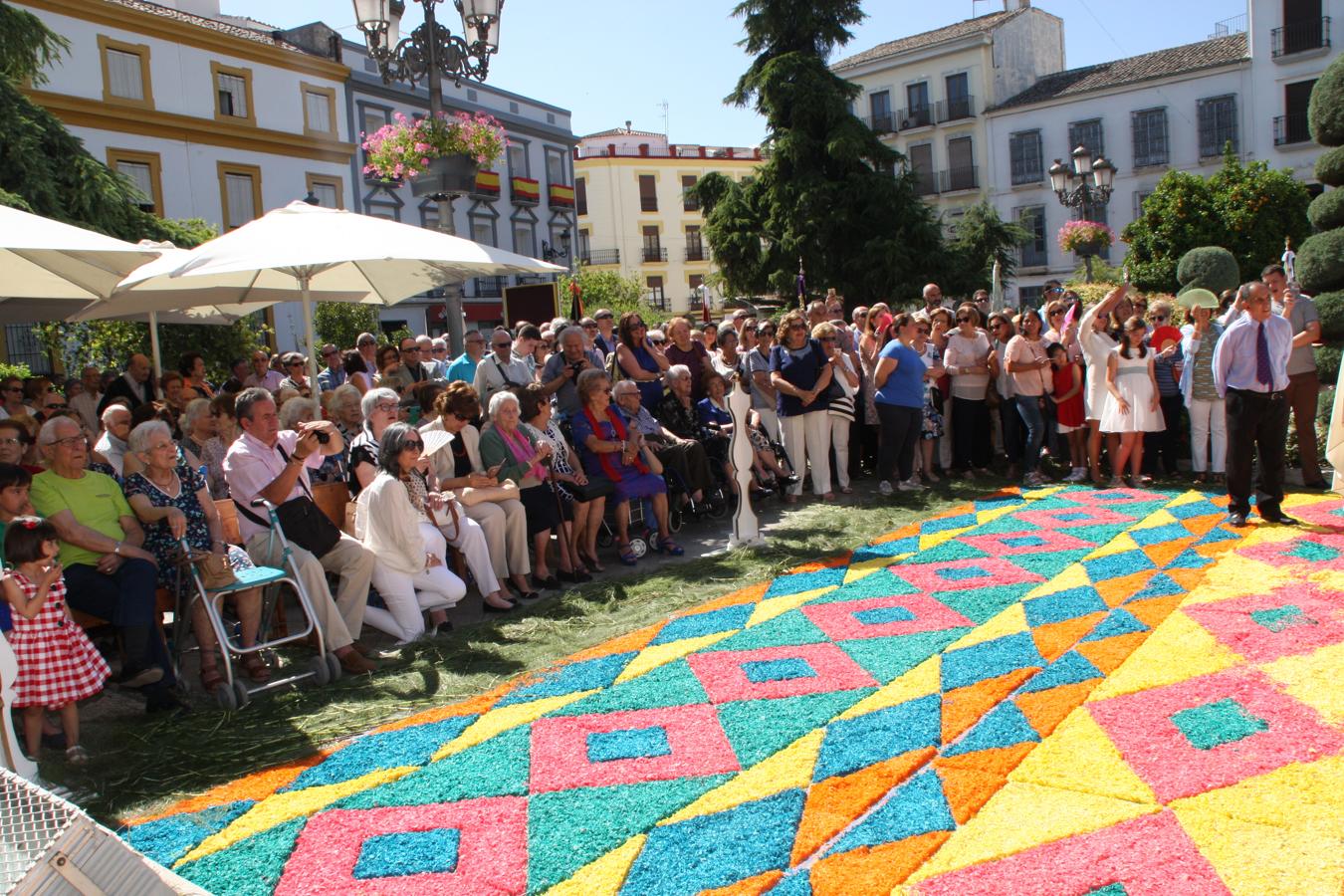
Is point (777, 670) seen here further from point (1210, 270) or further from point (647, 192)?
point (647, 192)

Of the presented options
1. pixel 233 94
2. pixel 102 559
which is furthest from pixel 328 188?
Result: pixel 102 559

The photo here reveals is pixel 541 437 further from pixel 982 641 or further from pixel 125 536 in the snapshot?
pixel 982 641

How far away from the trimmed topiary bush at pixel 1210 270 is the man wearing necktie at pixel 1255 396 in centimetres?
1284

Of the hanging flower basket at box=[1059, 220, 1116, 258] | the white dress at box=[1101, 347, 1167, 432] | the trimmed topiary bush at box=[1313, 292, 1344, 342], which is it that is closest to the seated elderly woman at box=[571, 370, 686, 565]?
the white dress at box=[1101, 347, 1167, 432]

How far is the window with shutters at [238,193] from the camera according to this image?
29.5 meters

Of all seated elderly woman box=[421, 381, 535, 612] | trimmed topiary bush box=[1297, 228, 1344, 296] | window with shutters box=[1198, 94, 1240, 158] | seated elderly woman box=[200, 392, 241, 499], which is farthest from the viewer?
window with shutters box=[1198, 94, 1240, 158]

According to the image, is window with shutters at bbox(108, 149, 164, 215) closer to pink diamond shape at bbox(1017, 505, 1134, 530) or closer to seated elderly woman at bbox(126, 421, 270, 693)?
seated elderly woman at bbox(126, 421, 270, 693)

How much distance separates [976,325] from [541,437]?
5301 millimetres

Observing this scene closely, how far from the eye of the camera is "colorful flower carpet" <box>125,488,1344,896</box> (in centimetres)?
355

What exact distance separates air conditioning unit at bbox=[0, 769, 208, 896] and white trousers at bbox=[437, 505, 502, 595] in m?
4.64

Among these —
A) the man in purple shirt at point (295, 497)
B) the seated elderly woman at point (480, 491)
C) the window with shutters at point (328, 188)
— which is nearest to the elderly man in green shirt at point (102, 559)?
the man in purple shirt at point (295, 497)

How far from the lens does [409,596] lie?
6477 mm

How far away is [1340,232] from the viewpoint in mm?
12109

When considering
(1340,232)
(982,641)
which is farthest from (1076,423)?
(982,641)
